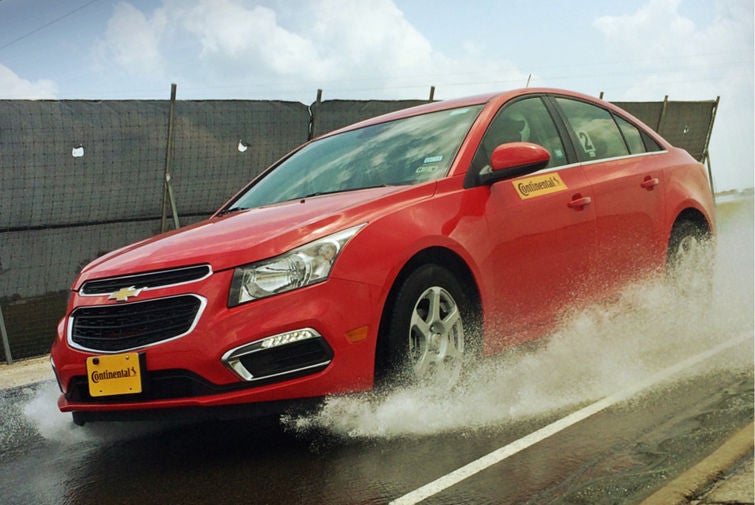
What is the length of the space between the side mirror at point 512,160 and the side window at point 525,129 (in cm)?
18

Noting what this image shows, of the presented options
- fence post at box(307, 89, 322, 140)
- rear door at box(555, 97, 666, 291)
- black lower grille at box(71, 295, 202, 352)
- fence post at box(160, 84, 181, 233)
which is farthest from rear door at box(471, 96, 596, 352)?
fence post at box(307, 89, 322, 140)

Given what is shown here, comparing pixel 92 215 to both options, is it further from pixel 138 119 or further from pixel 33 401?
pixel 33 401

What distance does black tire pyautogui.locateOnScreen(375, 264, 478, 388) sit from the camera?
12.5 ft

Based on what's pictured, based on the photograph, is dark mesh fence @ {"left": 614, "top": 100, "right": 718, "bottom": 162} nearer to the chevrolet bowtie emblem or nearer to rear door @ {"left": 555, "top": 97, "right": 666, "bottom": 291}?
rear door @ {"left": 555, "top": 97, "right": 666, "bottom": 291}

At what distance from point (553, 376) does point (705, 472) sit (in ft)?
5.62

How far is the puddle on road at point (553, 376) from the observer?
Result: 153 inches

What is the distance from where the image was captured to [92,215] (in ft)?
29.6

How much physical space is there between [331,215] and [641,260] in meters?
2.65

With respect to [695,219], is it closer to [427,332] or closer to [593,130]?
[593,130]

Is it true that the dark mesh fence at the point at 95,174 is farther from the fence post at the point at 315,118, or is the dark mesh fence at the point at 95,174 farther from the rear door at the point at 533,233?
the rear door at the point at 533,233

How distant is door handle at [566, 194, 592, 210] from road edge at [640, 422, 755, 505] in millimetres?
1865

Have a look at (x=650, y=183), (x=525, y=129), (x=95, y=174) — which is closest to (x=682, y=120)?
(x=650, y=183)

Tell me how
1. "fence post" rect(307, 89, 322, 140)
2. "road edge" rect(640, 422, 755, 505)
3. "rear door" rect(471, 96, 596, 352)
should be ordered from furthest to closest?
"fence post" rect(307, 89, 322, 140), "rear door" rect(471, 96, 596, 352), "road edge" rect(640, 422, 755, 505)

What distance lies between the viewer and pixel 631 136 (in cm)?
612
